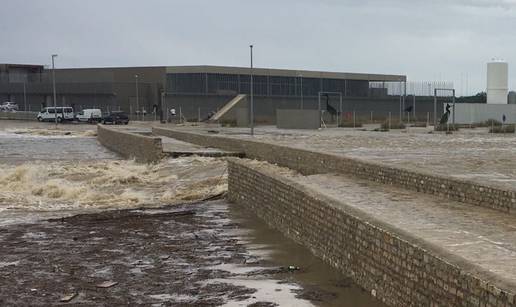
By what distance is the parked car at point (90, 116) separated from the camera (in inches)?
3158

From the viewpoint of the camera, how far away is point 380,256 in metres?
7.78

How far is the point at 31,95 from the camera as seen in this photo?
110562mm

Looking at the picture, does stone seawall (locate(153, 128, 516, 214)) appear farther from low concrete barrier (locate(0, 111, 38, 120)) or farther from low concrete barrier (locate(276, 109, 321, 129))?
low concrete barrier (locate(0, 111, 38, 120))

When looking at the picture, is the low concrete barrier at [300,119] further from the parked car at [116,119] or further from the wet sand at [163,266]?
the wet sand at [163,266]

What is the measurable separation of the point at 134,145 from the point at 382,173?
21.3 m

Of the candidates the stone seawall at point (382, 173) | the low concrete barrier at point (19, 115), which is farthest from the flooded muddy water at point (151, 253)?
the low concrete barrier at point (19, 115)

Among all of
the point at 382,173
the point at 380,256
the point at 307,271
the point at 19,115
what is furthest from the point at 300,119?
the point at 19,115

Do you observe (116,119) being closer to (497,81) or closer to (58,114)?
(58,114)

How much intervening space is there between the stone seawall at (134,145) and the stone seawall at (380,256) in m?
16.0

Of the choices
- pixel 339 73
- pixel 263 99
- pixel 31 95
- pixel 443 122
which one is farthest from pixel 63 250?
pixel 31 95

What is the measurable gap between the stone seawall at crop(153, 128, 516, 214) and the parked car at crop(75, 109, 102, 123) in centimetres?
5408

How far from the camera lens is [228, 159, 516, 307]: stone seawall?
5.71m

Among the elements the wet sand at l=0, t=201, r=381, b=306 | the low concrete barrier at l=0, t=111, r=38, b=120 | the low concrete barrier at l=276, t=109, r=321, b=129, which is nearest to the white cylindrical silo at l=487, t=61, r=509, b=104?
the low concrete barrier at l=276, t=109, r=321, b=129

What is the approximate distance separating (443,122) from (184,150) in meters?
31.4
